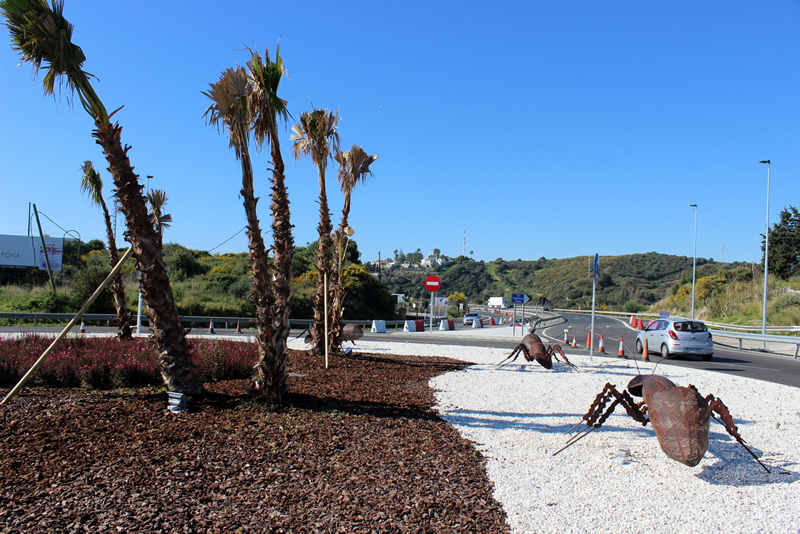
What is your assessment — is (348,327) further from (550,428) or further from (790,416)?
(790,416)

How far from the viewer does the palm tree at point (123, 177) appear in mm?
6285

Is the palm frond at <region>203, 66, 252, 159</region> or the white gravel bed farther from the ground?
the palm frond at <region>203, 66, 252, 159</region>

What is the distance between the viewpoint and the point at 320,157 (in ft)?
41.7

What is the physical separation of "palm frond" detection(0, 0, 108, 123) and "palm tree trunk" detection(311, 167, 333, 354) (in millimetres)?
6573

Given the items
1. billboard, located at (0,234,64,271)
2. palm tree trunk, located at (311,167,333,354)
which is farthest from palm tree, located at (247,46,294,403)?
billboard, located at (0,234,64,271)

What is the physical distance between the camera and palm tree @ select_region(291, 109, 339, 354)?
12.6 metres

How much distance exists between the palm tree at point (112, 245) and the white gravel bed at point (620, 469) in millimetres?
9842

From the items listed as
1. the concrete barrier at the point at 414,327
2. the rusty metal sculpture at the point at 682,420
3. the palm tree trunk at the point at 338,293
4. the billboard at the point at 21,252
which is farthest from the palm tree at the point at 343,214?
the billboard at the point at 21,252

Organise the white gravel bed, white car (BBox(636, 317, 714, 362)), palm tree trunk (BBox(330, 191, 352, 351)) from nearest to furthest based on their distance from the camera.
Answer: the white gravel bed
palm tree trunk (BBox(330, 191, 352, 351))
white car (BBox(636, 317, 714, 362))

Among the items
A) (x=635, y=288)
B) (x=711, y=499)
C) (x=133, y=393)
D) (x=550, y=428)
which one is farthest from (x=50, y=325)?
(x=635, y=288)

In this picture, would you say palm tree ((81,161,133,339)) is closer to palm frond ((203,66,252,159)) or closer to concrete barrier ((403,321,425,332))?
palm frond ((203,66,252,159))

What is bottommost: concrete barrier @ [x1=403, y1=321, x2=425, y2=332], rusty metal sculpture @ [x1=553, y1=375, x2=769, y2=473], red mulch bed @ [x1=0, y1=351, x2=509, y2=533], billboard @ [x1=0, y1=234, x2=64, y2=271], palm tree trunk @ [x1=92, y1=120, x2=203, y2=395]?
concrete barrier @ [x1=403, y1=321, x2=425, y2=332]

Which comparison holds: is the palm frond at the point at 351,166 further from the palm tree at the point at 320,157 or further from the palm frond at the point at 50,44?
the palm frond at the point at 50,44

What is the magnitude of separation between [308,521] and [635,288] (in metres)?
101
